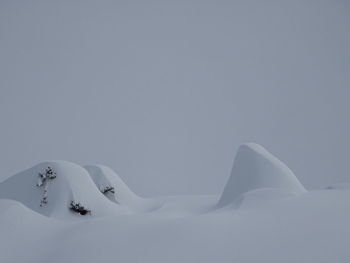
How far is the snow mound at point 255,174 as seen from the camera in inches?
865

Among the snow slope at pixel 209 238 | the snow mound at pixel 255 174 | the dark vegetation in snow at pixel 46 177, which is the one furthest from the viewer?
the snow mound at pixel 255 174

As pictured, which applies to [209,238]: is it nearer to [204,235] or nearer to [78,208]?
[204,235]

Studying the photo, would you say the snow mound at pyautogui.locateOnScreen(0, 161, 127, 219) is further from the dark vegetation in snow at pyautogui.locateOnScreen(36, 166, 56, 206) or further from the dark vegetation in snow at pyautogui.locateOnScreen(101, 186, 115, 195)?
the dark vegetation in snow at pyautogui.locateOnScreen(101, 186, 115, 195)

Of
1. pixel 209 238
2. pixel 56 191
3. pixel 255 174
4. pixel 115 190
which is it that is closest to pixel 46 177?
pixel 56 191

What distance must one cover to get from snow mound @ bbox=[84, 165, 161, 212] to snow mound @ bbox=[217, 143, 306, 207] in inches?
375

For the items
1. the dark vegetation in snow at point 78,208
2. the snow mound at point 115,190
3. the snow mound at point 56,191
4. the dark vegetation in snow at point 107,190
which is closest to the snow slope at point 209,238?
the dark vegetation in snow at point 78,208

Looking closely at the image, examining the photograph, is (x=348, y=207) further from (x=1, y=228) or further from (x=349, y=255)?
(x=1, y=228)

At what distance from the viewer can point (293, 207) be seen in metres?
10.9

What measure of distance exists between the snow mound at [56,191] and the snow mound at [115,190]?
749cm

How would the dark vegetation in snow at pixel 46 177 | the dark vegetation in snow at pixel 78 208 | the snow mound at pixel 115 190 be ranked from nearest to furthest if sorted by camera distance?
the dark vegetation in snow at pixel 78 208, the dark vegetation in snow at pixel 46 177, the snow mound at pixel 115 190

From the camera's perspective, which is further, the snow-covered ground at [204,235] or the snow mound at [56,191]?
the snow mound at [56,191]

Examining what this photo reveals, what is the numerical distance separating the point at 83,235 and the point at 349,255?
25.6 feet

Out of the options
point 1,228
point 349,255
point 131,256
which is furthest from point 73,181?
point 349,255

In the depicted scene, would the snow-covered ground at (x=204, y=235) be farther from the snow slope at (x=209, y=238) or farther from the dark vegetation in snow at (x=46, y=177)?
the dark vegetation in snow at (x=46, y=177)
